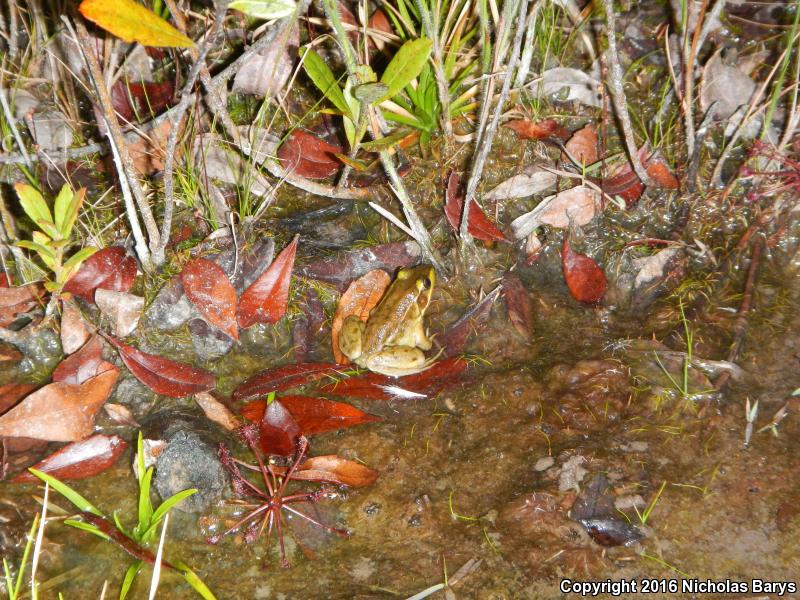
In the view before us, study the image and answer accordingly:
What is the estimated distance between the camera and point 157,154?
12.6ft

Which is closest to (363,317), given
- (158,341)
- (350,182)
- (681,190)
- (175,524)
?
(350,182)

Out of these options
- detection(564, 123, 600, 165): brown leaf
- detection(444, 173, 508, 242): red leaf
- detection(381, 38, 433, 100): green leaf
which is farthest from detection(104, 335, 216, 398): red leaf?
detection(564, 123, 600, 165): brown leaf

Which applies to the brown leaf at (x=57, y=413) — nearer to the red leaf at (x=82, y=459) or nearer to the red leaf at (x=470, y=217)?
the red leaf at (x=82, y=459)

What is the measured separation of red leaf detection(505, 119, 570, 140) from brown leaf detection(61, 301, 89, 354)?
299 cm

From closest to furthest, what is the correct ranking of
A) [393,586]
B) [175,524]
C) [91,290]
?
[393,586], [175,524], [91,290]

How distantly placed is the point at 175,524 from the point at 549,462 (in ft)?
6.31

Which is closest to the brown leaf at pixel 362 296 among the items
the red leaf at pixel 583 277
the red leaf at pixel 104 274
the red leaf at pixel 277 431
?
the red leaf at pixel 277 431

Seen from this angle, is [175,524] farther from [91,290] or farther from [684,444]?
[684,444]

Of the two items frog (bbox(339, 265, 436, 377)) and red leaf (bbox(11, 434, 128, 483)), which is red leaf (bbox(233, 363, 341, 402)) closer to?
frog (bbox(339, 265, 436, 377))

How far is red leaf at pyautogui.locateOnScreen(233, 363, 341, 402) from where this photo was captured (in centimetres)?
359

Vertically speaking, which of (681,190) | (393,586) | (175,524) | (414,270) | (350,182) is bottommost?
(175,524)

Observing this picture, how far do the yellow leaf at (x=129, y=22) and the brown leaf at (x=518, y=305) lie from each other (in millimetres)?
2413

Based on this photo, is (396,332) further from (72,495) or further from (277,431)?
(72,495)

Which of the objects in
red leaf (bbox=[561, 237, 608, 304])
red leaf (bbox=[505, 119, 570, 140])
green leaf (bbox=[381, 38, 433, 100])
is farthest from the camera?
red leaf (bbox=[505, 119, 570, 140])
